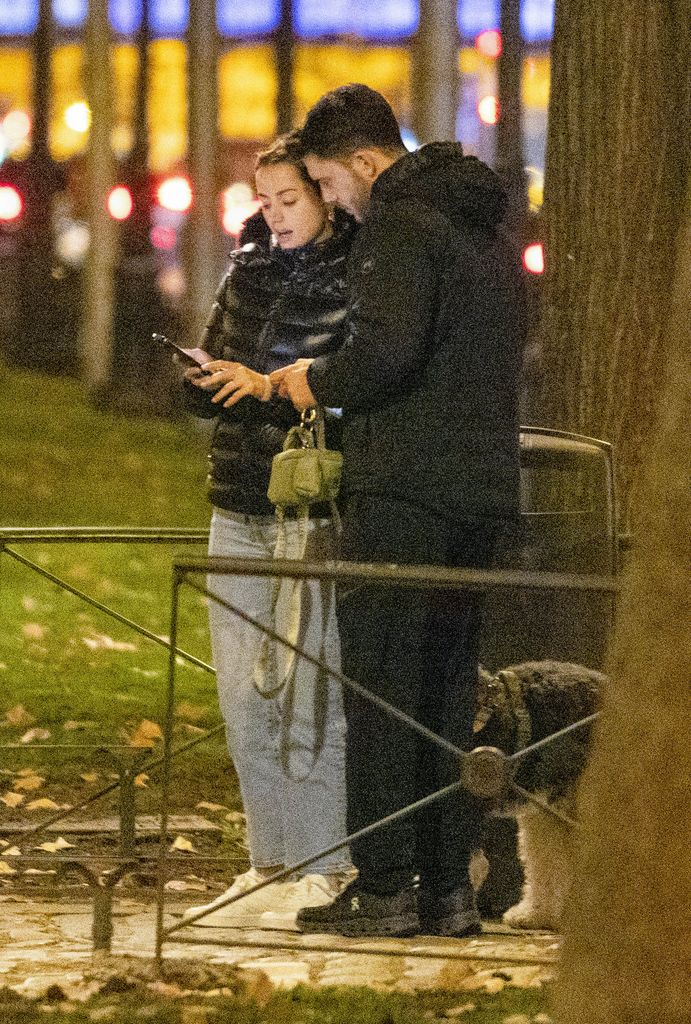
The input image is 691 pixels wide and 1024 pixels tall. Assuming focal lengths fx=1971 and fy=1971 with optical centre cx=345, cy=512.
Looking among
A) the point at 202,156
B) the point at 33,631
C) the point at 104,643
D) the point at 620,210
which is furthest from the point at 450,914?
the point at 202,156

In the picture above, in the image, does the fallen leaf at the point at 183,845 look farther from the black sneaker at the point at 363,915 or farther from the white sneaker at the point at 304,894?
the black sneaker at the point at 363,915

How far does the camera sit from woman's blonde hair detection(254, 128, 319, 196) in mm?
5187

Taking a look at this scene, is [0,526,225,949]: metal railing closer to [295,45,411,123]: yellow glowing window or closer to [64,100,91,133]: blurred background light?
[295,45,411,123]: yellow glowing window

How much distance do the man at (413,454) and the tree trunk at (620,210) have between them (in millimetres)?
1784

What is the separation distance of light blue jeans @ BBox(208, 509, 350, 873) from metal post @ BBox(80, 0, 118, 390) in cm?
1355

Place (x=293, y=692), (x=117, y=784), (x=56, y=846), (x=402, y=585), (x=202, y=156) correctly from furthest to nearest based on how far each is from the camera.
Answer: (x=202, y=156)
(x=56, y=846)
(x=117, y=784)
(x=293, y=692)
(x=402, y=585)

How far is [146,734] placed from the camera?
320 inches

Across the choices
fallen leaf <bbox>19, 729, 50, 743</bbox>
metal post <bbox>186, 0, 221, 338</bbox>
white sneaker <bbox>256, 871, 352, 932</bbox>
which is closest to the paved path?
white sneaker <bbox>256, 871, 352, 932</bbox>

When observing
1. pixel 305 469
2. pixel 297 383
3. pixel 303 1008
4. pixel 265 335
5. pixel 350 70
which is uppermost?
pixel 350 70

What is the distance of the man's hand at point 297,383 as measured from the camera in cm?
496

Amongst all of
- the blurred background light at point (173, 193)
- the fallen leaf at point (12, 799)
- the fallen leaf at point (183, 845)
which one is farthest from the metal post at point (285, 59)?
the fallen leaf at point (183, 845)

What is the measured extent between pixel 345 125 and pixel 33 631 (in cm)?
536

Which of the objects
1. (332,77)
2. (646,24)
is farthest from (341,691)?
(332,77)

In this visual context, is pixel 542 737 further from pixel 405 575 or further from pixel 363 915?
pixel 405 575
